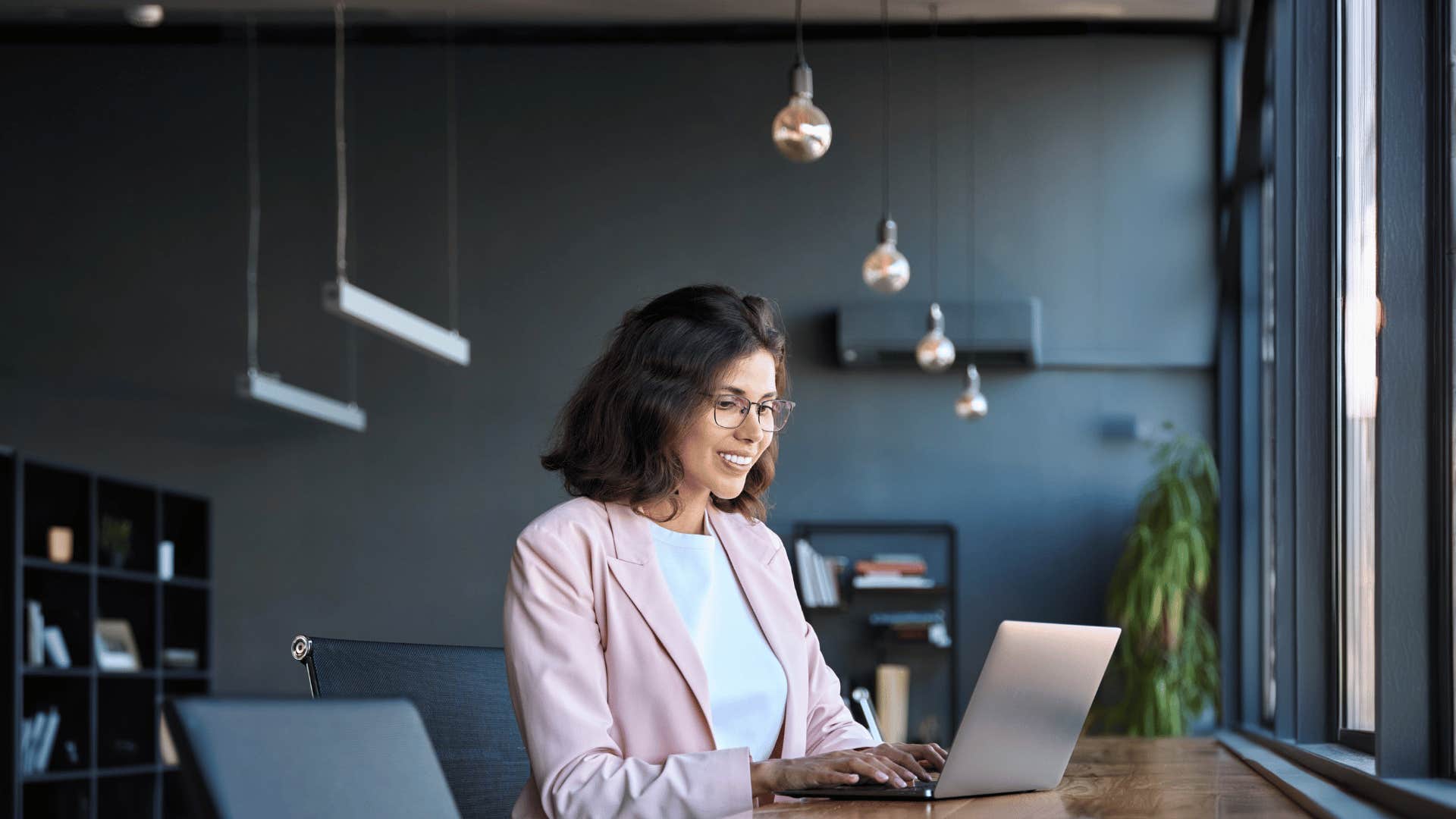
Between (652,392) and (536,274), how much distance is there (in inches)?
248

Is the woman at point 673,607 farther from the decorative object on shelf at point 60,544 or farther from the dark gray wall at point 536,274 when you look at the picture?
the dark gray wall at point 536,274

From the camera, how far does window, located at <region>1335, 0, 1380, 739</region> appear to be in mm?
3180

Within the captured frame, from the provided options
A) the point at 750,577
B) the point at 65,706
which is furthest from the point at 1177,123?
the point at 750,577

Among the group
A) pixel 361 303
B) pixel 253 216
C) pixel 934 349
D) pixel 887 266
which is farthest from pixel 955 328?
pixel 253 216

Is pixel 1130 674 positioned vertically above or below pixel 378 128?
below

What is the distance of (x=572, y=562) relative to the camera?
6.60 feet

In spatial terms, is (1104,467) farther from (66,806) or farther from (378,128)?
(66,806)

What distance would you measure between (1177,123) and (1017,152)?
85 centimetres

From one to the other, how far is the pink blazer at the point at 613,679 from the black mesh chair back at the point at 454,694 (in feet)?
0.58

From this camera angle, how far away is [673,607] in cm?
206

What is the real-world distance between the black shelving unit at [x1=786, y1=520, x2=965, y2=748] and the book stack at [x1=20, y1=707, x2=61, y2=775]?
3.52m

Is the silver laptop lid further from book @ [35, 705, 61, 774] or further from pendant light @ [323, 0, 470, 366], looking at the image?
book @ [35, 705, 61, 774]

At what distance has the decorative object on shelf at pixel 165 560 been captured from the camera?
739 cm

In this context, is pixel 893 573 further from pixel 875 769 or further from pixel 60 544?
pixel 875 769
